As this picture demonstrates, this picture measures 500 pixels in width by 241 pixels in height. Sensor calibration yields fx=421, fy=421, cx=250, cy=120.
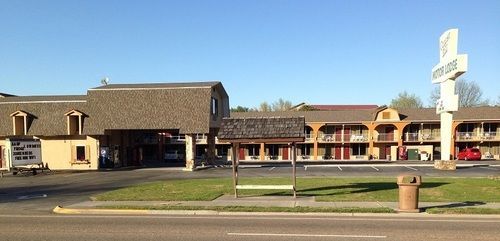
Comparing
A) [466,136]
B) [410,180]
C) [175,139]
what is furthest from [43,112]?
[466,136]

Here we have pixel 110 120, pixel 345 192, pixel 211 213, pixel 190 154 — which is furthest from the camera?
pixel 110 120

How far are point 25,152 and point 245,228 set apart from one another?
30788 mm

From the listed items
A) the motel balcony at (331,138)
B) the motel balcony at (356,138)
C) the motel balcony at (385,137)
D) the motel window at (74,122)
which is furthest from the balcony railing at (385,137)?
the motel window at (74,122)

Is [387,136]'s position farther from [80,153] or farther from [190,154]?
[80,153]

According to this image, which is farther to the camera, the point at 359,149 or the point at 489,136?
the point at 359,149

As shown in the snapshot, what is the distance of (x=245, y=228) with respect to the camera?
11.3 metres

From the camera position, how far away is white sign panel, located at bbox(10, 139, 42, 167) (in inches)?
1342

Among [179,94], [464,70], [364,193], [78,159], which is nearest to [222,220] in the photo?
[364,193]

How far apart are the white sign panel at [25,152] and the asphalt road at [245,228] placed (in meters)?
23.1

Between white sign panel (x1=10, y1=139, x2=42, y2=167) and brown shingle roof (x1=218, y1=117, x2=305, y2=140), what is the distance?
24.3m

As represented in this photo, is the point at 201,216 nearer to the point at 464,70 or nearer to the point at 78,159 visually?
the point at 464,70

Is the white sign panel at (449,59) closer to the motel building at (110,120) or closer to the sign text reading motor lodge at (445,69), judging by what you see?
the sign text reading motor lodge at (445,69)

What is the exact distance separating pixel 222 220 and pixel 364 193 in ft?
26.4

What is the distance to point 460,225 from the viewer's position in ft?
37.7
